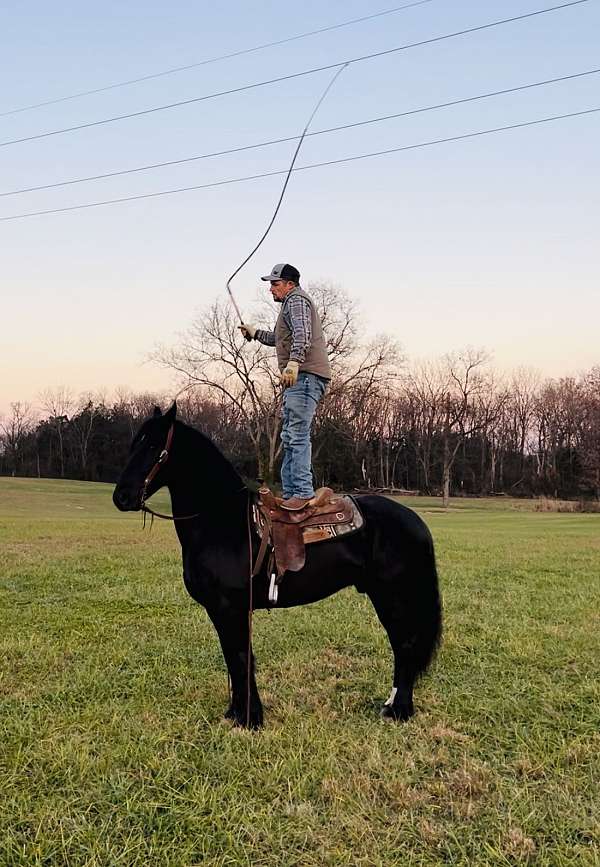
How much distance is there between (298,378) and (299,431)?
0.41 meters

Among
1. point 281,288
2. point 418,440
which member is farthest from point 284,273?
point 418,440

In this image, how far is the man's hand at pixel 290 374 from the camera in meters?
4.62

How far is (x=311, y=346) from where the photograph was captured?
5043 millimetres

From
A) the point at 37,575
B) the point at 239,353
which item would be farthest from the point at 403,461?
the point at 37,575

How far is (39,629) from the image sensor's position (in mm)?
7219

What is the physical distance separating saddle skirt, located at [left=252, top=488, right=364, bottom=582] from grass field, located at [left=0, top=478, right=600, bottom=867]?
1.16 meters

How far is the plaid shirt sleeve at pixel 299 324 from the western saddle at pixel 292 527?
1040 mm

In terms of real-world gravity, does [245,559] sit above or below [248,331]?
below

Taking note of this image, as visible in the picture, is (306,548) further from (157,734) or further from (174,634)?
(174,634)

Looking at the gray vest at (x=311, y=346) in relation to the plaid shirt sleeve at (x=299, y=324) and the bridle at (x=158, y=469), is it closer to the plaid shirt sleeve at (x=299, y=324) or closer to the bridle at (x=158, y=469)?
the plaid shirt sleeve at (x=299, y=324)

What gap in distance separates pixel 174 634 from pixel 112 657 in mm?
1030

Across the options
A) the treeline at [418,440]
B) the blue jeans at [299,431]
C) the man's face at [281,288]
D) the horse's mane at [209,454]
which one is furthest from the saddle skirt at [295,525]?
the treeline at [418,440]

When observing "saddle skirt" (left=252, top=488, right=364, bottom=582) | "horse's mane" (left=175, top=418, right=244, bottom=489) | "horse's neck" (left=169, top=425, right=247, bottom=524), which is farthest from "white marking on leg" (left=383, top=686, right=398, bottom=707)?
"horse's mane" (left=175, top=418, right=244, bottom=489)

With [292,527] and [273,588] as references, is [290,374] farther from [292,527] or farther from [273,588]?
[273,588]
